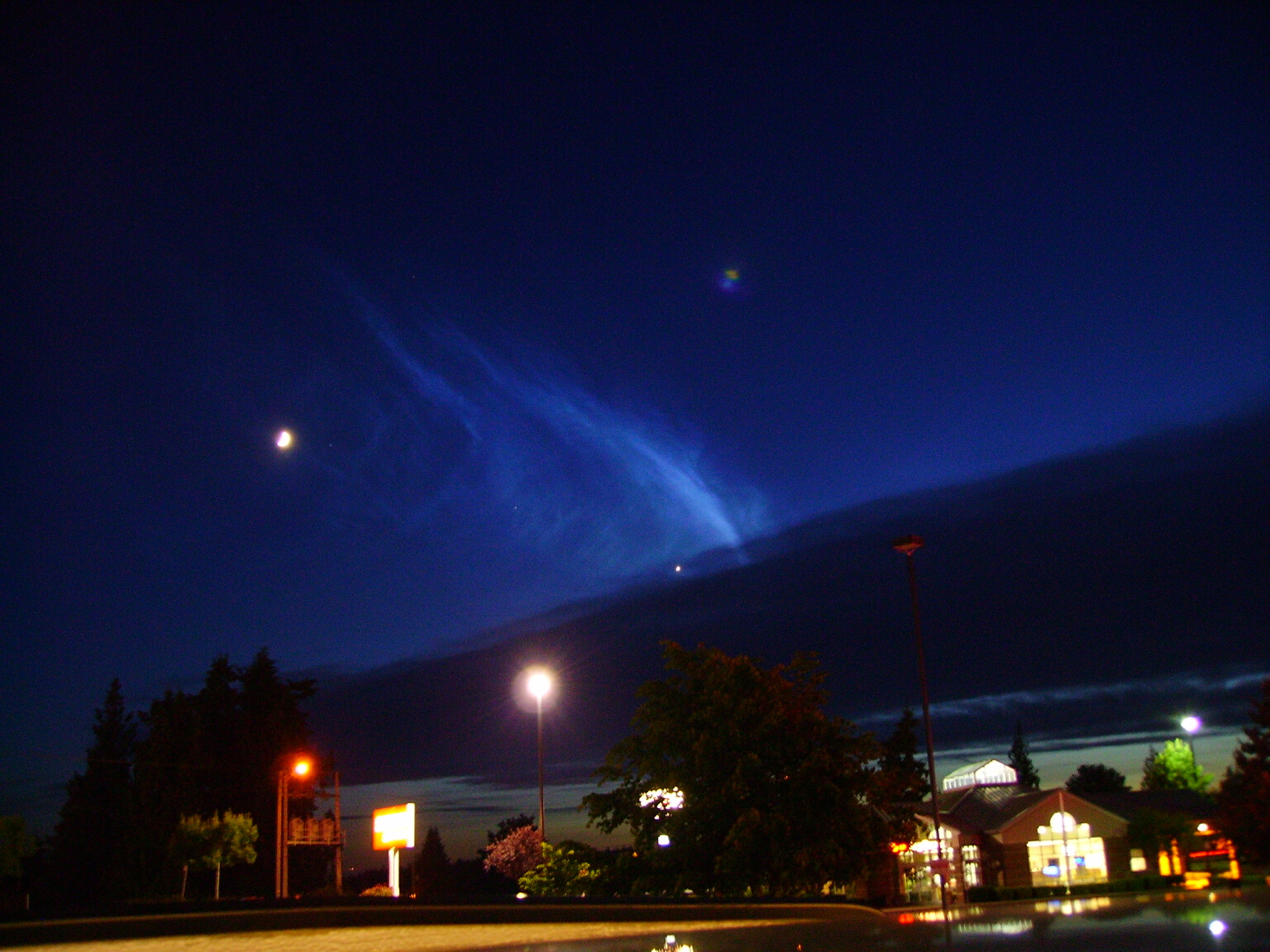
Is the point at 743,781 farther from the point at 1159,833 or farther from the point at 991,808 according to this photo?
the point at 1159,833

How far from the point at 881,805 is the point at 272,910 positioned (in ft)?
93.2

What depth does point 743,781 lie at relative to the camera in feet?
101

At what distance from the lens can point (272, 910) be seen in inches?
544

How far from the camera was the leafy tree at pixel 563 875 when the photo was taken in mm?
33000

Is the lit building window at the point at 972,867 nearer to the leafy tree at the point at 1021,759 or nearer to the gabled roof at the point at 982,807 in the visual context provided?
the gabled roof at the point at 982,807

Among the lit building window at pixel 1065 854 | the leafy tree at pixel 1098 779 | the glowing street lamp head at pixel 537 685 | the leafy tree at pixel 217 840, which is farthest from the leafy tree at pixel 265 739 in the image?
the leafy tree at pixel 1098 779

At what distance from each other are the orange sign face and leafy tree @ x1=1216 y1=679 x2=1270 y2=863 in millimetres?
40626

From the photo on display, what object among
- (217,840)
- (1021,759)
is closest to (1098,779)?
(1021,759)

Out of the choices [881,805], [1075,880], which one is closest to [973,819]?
[1075,880]

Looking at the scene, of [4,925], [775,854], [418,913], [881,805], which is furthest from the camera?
[881,805]

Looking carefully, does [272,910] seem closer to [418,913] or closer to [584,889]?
[418,913]


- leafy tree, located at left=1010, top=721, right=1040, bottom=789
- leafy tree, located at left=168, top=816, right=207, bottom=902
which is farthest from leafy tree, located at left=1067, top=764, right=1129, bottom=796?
leafy tree, located at left=168, top=816, right=207, bottom=902

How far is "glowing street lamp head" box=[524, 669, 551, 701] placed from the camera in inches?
1485

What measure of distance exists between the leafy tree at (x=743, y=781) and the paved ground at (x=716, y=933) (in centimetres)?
694
